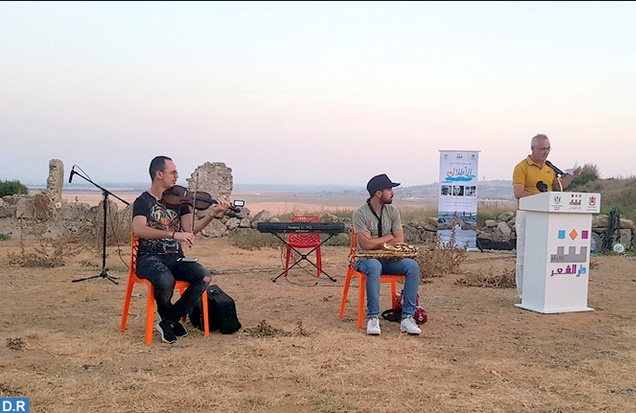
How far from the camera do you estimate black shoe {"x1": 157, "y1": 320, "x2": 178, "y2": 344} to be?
4.90 meters

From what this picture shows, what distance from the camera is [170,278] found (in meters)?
4.93

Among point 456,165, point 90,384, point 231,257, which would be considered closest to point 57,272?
point 231,257

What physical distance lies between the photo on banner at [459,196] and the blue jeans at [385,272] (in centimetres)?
742

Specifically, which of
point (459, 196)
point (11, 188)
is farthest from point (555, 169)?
point (11, 188)

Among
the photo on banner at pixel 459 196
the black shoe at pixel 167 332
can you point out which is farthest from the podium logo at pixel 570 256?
the photo on banner at pixel 459 196

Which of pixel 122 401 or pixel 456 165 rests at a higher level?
pixel 456 165

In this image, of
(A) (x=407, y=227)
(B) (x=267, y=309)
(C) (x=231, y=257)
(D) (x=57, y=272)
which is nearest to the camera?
(B) (x=267, y=309)

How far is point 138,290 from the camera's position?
738 cm

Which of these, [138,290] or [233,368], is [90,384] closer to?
[233,368]

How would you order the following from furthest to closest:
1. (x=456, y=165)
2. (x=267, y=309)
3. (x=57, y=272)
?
1. (x=456, y=165)
2. (x=57, y=272)
3. (x=267, y=309)

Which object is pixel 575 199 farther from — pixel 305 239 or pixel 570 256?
pixel 305 239

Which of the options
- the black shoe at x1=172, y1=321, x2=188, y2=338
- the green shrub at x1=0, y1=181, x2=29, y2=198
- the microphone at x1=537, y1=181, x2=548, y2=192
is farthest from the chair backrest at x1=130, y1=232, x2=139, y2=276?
the green shrub at x1=0, y1=181, x2=29, y2=198

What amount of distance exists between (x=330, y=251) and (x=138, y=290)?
5.37 m

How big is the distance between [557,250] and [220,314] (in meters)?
3.48
